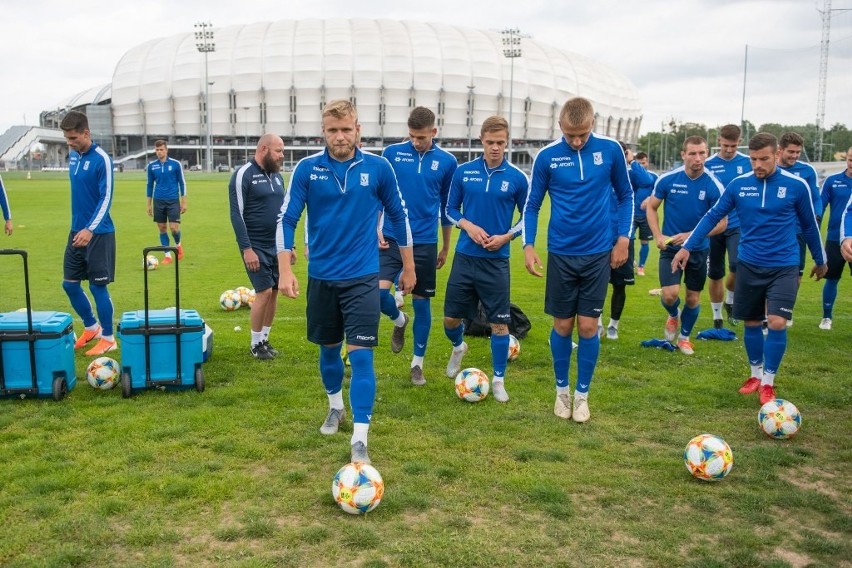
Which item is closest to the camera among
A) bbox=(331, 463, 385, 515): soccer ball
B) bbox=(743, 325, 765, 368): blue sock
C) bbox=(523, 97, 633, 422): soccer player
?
bbox=(331, 463, 385, 515): soccer ball

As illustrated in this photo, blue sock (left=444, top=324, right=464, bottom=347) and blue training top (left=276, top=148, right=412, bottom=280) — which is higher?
blue training top (left=276, top=148, right=412, bottom=280)

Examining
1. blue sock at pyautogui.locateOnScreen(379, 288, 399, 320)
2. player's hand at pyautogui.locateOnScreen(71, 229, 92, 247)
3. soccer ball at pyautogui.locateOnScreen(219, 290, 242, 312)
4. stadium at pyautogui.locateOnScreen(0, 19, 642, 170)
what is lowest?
soccer ball at pyautogui.locateOnScreen(219, 290, 242, 312)

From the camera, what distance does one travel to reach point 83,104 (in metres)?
114

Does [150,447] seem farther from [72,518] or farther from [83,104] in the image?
[83,104]

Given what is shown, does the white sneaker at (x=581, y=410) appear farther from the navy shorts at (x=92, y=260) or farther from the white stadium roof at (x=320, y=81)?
the white stadium roof at (x=320, y=81)

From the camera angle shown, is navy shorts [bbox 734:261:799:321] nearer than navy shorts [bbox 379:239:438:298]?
Yes

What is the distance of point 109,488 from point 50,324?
8.00 feet

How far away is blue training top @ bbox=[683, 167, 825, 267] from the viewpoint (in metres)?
6.59

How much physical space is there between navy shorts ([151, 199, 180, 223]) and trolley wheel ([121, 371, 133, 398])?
1047cm

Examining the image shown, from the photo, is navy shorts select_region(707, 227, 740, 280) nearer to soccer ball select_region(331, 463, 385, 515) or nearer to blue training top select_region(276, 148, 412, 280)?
blue training top select_region(276, 148, 412, 280)

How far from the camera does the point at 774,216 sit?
21.7 ft

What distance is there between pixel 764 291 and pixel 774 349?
1.89 feet

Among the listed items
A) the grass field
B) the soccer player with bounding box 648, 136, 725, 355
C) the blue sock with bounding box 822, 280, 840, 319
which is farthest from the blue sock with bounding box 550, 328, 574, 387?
the blue sock with bounding box 822, 280, 840, 319

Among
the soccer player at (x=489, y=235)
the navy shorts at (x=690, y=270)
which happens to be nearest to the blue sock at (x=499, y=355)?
the soccer player at (x=489, y=235)
